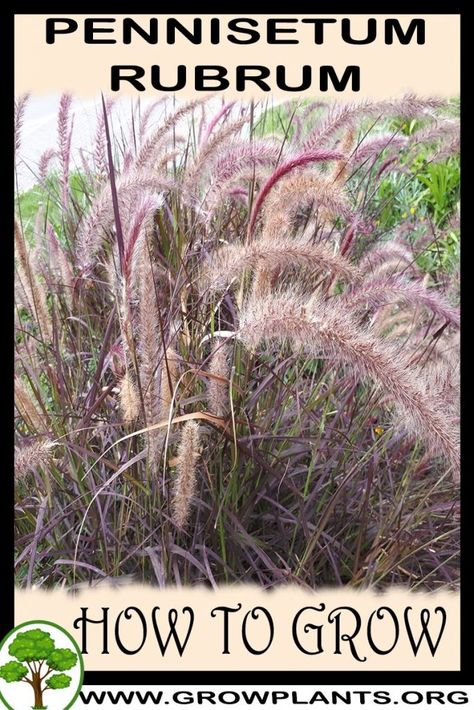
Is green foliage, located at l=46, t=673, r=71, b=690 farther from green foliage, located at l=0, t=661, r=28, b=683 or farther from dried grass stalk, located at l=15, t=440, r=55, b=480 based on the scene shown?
dried grass stalk, located at l=15, t=440, r=55, b=480

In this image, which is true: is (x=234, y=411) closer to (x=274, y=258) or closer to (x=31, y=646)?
(x=274, y=258)

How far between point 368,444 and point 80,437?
0.79 meters

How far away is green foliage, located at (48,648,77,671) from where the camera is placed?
148 cm

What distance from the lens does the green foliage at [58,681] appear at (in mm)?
1477

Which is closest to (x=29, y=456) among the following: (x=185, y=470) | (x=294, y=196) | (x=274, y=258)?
(x=185, y=470)

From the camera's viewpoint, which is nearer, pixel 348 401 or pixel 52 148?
pixel 348 401

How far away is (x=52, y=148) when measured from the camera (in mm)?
2588

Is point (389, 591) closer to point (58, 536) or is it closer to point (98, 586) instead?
point (98, 586)

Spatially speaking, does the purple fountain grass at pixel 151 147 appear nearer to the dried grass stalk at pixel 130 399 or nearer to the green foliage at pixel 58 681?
the dried grass stalk at pixel 130 399

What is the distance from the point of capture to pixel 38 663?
58.5 inches

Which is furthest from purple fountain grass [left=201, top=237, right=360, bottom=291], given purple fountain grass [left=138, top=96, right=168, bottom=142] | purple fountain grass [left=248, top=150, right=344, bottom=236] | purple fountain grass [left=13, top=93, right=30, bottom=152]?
purple fountain grass [left=138, top=96, right=168, bottom=142]

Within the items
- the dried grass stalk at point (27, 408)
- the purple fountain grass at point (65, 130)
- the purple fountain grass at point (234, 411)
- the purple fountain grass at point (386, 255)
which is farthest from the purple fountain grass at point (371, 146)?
the dried grass stalk at point (27, 408)
